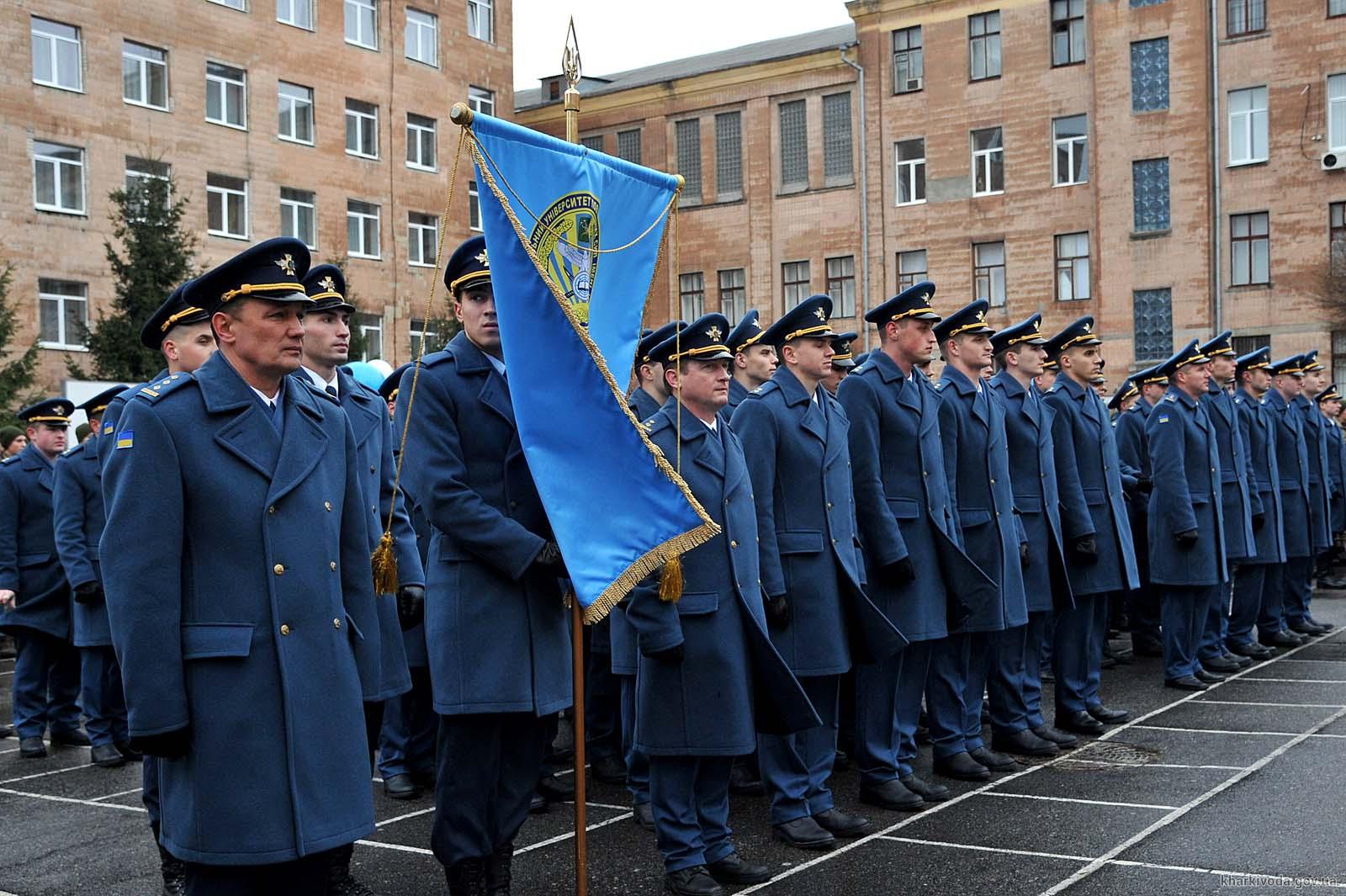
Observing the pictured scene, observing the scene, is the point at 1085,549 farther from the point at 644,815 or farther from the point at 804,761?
the point at 644,815

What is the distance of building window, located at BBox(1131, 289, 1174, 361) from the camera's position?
120 ft

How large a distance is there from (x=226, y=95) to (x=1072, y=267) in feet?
70.8

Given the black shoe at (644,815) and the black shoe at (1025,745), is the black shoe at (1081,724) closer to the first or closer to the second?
the black shoe at (1025,745)

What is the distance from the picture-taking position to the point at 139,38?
32.8 meters

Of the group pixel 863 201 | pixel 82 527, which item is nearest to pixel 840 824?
pixel 82 527

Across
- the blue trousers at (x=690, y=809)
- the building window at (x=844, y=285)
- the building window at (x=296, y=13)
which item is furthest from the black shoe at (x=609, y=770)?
the building window at (x=844, y=285)

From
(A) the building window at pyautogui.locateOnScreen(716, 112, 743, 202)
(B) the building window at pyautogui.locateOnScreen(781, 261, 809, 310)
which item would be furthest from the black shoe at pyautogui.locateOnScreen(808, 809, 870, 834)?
(A) the building window at pyautogui.locateOnScreen(716, 112, 743, 202)

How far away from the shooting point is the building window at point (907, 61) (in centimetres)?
4047

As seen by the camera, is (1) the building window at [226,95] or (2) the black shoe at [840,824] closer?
(2) the black shoe at [840,824]

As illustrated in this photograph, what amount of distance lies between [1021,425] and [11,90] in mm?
27557

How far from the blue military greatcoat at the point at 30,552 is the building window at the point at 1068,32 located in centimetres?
3303

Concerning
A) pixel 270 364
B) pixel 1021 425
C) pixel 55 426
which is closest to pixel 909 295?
pixel 1021 425

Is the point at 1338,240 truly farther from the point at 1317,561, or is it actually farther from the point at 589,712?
the point at 589,712

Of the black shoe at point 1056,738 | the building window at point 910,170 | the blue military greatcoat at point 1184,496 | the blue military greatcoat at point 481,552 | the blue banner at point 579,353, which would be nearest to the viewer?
the blue banner at point 579,353
